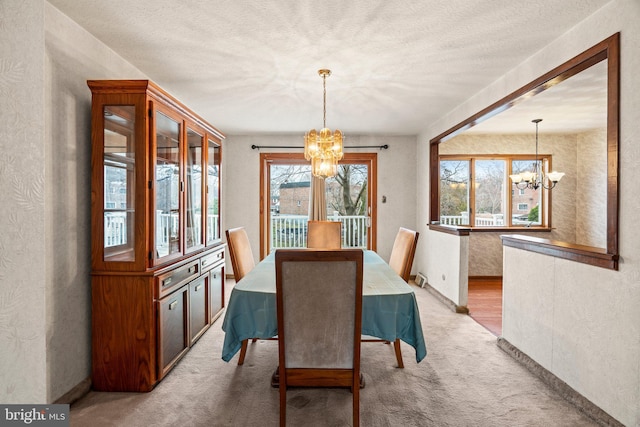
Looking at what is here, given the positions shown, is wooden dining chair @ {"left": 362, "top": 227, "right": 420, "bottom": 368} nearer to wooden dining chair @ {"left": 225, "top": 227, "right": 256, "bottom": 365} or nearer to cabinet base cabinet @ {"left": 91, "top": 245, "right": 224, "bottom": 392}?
wooden dining chair @ {"left": 225, "top": 227, "right": 256, "bottom": 365}

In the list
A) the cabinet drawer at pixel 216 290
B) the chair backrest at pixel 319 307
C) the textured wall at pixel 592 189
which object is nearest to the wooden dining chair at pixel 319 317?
the chair backrest at pixel 319 307

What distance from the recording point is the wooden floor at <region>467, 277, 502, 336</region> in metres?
3.73

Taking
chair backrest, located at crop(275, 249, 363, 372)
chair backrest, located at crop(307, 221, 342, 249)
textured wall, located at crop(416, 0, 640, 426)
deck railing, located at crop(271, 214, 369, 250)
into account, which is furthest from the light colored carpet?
deck railing, located at crop(271, 214, 369, 250)

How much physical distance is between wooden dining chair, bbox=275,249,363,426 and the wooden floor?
233 cm

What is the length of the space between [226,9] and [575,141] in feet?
20.2

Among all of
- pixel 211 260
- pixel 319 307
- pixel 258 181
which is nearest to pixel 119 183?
pixel 211 260

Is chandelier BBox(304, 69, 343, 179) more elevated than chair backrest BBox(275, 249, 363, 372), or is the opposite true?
chandelier BBox(304, 69, 343, 179)

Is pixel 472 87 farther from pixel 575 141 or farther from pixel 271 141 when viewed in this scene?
pixel 575 141

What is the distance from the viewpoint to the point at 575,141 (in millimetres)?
5824

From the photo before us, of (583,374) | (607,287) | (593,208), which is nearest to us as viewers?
(607,287)

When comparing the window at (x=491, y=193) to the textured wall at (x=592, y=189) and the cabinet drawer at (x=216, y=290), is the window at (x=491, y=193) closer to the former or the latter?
the textured wall at (x=592, y=189)

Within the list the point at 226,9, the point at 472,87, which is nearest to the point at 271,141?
the point at 472,87

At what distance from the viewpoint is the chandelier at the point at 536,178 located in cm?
504

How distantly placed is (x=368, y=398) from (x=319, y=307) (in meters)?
0.92
